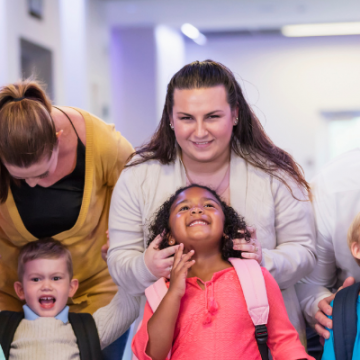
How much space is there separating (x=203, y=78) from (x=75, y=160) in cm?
78

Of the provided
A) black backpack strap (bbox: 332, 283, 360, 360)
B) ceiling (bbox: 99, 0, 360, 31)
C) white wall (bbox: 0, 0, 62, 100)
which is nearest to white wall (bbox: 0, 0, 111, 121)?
white wall (bbox: 0, 0, 62, 100)

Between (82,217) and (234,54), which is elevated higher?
(234,54)

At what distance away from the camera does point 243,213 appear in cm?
210

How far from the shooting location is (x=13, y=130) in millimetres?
1991

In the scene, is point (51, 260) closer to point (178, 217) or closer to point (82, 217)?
point (82, 217)

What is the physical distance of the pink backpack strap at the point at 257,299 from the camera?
5.78 feet

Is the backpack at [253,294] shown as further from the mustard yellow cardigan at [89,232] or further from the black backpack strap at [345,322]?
the mustard yellow cardigan at [89,232]

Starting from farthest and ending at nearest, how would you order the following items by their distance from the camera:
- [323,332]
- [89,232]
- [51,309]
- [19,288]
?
[89,232] → [19,288] → [51,309] → [323,332]

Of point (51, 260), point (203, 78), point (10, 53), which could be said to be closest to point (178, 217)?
point (203, 78)

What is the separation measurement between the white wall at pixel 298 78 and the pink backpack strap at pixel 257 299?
889 centimetres

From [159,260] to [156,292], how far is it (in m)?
0.12

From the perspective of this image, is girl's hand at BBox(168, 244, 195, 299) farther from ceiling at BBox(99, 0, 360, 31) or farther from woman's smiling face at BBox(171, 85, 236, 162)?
ceiling at BBox(99, 0, 360, 31)

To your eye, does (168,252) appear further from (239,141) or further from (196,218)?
(239,141)

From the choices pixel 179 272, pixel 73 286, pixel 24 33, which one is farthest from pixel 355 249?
pixel 24 33
